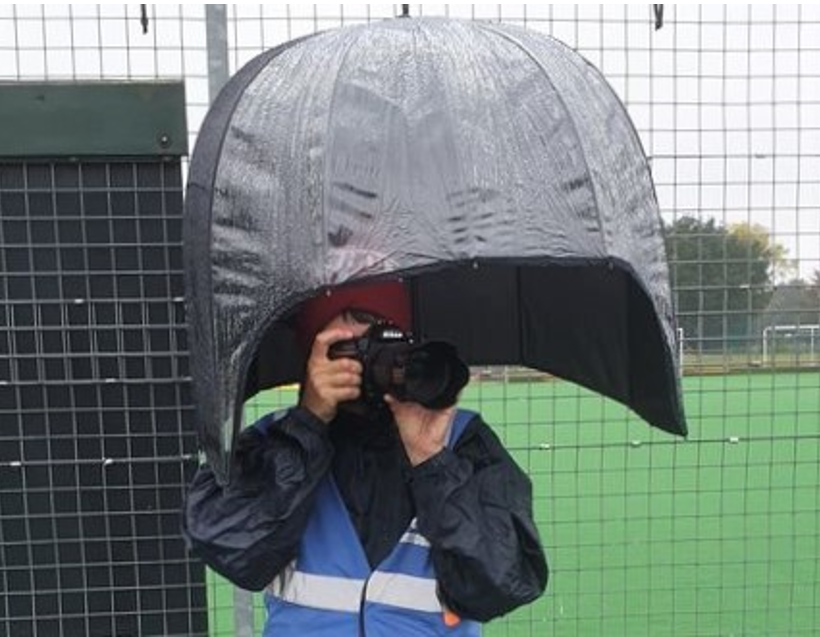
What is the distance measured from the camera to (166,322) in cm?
271

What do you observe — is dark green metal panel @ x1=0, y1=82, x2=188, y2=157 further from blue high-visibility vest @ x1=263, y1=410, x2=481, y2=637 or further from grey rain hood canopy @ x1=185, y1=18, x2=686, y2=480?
blue high-visibility vest @ x1=263, y1=410, x2=481, y2=637

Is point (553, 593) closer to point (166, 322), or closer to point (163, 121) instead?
point (166, 322)

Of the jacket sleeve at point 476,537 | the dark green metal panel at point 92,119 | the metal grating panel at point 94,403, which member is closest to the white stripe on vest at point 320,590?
the jacket sleeve at point 476,537

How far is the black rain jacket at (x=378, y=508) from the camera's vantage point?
1454 millimetres

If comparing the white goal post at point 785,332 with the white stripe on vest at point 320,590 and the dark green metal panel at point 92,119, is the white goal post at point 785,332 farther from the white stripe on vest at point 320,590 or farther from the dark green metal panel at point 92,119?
the white stripe on vest at point 320,590

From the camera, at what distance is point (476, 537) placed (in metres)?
1.44

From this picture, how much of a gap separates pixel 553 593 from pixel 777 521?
2097mm

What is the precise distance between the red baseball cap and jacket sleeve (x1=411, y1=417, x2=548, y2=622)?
0.24 metres

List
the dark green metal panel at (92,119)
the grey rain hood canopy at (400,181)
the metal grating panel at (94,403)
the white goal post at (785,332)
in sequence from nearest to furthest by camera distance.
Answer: the grey rain hood canopy at (400,181)
the dark green metal panel at (92,119)
the metal grating panel at (94,403)
the white goal post at (785,332)

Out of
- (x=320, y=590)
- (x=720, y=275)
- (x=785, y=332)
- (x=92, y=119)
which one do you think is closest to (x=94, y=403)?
(x=92, y=119)

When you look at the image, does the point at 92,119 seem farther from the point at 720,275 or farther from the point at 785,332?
the point at 785,332

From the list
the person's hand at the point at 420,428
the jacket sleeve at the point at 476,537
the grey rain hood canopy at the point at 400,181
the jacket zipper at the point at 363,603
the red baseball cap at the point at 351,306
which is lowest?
the jacket zipper at the point at 363,603

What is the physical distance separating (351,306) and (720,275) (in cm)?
250

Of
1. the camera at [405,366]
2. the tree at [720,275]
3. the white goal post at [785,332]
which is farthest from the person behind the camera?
the white goal post at [785,332]
